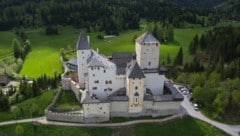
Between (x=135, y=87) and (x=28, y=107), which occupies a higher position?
(x=135, y=87)

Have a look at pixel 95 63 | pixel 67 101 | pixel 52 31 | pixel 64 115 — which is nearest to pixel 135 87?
pixel 95 63

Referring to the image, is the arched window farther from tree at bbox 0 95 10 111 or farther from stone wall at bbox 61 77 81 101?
tree at bbox 0 95 10 111

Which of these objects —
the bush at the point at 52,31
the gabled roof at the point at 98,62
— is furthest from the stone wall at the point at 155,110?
the bush at the point at 52,31

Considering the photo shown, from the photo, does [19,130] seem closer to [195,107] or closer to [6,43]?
[195,107]

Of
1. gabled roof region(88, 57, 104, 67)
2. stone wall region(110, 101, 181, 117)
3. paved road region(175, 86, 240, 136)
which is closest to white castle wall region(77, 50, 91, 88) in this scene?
gabled roof region(88, 57, 104, 67)

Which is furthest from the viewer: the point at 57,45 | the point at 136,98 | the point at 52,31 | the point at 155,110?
the point at 52,31

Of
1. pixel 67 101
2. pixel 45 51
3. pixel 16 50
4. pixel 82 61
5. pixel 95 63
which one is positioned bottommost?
pixel 67 101

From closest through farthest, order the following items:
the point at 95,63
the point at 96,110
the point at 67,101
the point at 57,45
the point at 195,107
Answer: the point at 96,110 < the point at 95,63 < the point at 67,101 < the point at 195,107 < the point at 57,45
